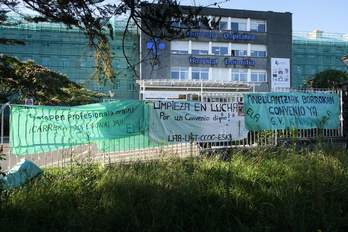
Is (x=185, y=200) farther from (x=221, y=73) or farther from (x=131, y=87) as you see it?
(x=131, y=87)

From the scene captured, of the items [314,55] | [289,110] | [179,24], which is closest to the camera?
[179,24]

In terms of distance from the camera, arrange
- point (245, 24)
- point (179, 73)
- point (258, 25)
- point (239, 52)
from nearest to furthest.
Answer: point (179, 73) → point (239, 52) → point (245, 24) → point (258, 25)

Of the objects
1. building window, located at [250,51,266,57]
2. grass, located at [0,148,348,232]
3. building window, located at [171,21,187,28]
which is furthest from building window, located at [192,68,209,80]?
grass, located at [0,148,348,232]

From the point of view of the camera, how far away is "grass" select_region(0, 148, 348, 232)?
3.38m

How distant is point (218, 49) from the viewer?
38.6 m

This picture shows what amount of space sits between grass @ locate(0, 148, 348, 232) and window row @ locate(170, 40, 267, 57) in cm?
3322

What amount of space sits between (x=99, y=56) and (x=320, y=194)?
14.3ft

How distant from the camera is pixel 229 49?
38906mm

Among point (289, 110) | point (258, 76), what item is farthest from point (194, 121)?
point (258, 76)

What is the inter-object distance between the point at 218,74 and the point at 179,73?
5402mm

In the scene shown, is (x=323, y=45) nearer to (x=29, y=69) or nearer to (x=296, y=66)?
(x=296, y=66)

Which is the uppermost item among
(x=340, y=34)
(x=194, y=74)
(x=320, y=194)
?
(x=340, y=34)

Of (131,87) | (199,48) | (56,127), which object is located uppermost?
(199,48)

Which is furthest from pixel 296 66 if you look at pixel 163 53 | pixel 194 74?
pixel 163 53
